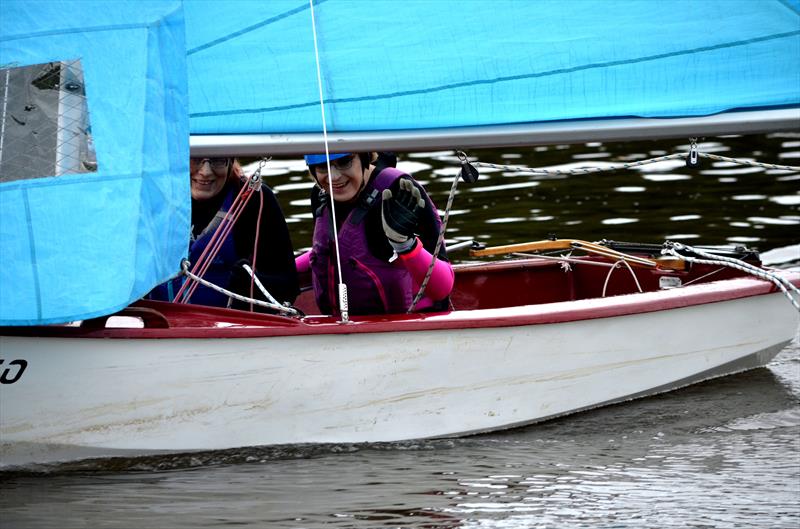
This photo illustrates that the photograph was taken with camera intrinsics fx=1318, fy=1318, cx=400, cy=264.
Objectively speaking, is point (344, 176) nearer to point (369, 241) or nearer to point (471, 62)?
point (369, 241)

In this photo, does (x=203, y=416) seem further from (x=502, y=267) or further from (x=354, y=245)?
(x=502, y=267)

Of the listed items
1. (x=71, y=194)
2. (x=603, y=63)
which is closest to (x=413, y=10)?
(x=603, y=63)

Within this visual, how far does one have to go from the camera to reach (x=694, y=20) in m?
4.63

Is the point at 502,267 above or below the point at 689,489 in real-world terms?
above

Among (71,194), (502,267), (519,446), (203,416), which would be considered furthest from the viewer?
(502,267)

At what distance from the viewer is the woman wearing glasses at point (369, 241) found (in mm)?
4918

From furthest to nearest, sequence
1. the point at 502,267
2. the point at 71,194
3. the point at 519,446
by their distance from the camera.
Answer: the point at 502,267 → the point at 519,446 → the point at 71,194

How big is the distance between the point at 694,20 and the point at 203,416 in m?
2.19

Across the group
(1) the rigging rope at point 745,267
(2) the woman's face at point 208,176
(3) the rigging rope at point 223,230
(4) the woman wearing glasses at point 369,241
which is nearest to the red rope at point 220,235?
(3) the rigging rope at point 223,230

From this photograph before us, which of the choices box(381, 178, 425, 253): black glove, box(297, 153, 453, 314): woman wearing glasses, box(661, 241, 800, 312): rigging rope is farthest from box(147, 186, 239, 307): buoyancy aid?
box(661, 241, 800, 312): rigging rope

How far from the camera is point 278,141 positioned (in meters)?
4.54

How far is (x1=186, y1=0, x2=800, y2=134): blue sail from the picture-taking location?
457 centimetres

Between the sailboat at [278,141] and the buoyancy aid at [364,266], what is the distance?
0.37 meters

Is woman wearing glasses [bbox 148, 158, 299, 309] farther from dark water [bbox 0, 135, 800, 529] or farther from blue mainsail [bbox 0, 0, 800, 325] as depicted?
dark water [bbox 0, 135, 800, 529]
